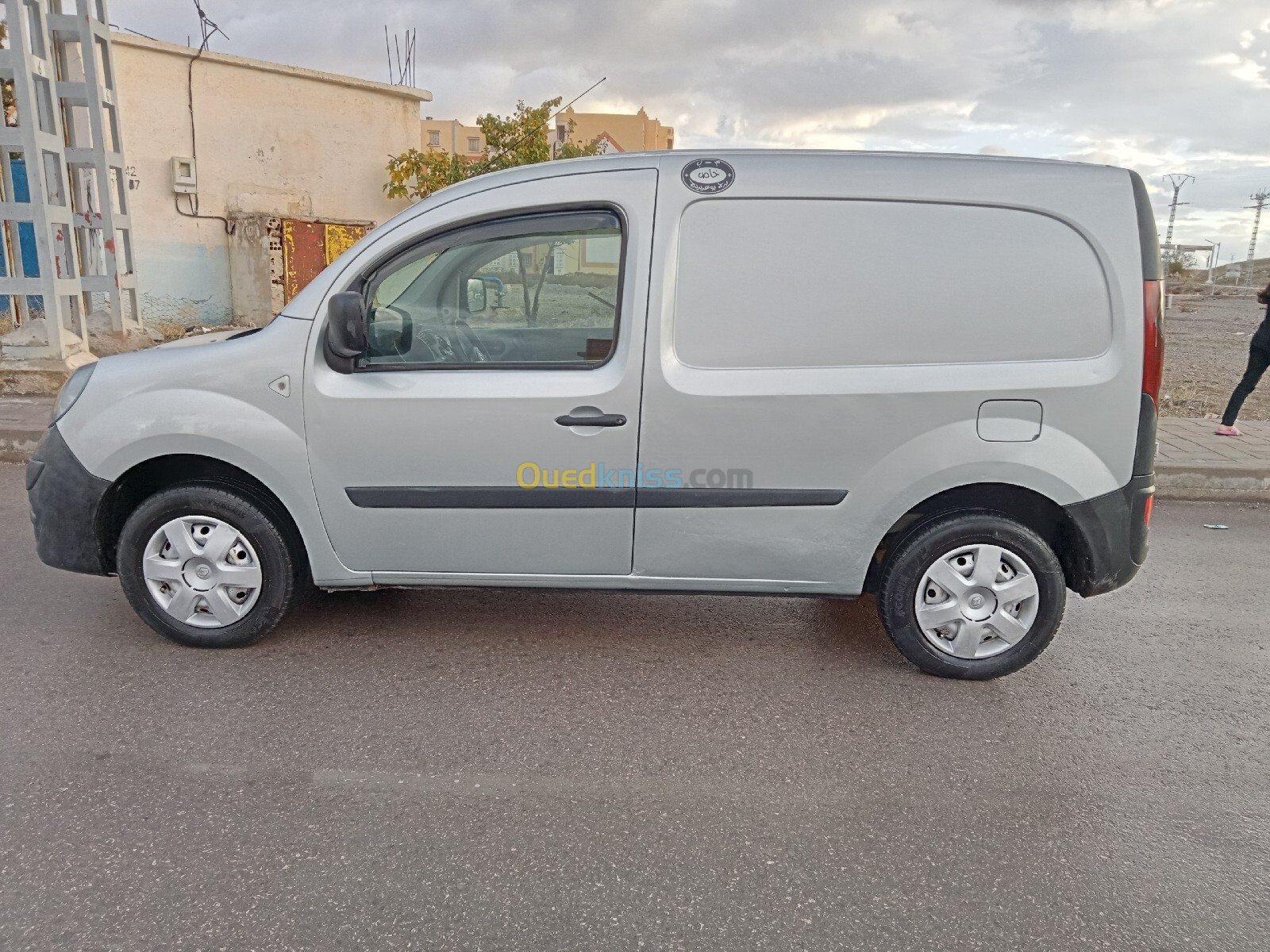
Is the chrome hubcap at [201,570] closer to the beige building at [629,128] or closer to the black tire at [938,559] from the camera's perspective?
the black tire at [938,559]

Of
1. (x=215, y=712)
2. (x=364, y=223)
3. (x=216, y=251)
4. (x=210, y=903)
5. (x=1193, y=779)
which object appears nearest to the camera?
(x=210, y=903)

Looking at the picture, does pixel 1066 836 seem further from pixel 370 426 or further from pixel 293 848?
pixel 370 426

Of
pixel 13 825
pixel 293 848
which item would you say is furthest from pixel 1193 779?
pixel 13 825

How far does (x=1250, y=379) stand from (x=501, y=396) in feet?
23.8

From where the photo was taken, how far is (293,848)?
2.50 metres

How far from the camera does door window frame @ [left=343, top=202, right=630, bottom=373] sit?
3477mm

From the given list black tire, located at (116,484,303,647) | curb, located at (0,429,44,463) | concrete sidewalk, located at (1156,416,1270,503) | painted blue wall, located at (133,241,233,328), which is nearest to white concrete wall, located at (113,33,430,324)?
painted blue wall, located at (133,241,233,328)

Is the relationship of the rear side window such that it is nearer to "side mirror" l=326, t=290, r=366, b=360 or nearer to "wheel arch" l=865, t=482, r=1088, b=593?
"wheel arch" l=865, t=482, r=1088, b=593

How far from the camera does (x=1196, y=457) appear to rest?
281 inches

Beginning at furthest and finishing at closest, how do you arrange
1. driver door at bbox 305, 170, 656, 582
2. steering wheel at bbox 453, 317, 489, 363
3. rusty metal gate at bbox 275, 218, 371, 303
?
rusty metal gate at bbox 275, 218, 371, 303 < steering wheel at bbox 453, 317, 489, 363 < driver door at bbox 305, 170, 656, 582

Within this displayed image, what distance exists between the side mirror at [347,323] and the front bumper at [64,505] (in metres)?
1.12

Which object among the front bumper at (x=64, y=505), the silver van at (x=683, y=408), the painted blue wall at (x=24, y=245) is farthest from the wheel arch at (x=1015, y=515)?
the painted blue wall at (x=24, y=245)

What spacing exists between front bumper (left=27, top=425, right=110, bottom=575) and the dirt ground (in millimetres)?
7092

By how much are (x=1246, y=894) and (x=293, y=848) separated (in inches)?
99.7
